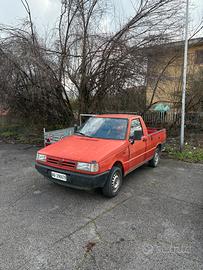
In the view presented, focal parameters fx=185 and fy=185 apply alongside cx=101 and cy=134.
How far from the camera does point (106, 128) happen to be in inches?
172

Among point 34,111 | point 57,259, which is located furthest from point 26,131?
point 57,259

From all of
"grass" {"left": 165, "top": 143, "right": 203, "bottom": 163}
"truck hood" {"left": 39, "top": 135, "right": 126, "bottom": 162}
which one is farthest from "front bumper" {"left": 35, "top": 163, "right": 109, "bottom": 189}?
"grass" {"left": 165, "top": 143, "right": 203, "bottom": 163}

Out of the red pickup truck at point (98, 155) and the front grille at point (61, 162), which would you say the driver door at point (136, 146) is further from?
the front grille at point (61, 162)

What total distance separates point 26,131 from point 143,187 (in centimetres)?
801

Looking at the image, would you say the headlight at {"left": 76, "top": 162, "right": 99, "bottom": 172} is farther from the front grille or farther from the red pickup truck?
the front grille

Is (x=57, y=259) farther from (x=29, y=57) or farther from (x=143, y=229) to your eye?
(x=29, y=57)

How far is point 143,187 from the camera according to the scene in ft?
14.0

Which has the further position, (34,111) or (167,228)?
(34,111)

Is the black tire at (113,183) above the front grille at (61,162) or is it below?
below

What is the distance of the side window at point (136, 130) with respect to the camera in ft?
13.3

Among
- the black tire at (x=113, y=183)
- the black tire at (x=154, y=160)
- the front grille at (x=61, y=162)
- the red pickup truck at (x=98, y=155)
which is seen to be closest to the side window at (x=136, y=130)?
the red pickup truck at (x=98, y=155)

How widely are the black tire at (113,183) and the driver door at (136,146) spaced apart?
0.52 m

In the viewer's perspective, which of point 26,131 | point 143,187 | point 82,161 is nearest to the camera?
point 82,161

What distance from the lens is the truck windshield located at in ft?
13.7
